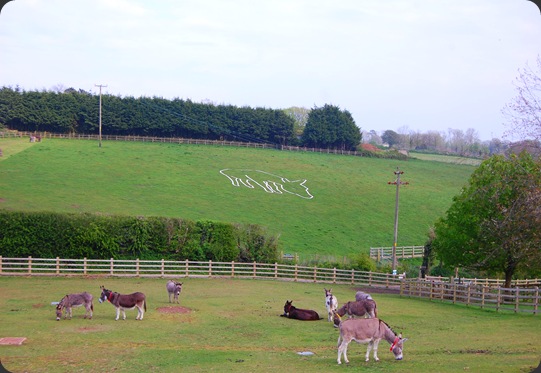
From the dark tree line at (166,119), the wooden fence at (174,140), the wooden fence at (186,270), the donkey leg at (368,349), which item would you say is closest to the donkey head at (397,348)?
the donkey leg at (368,349)

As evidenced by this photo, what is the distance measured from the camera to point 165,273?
33.7m

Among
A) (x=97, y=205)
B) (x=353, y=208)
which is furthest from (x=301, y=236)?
(x=97, y=205)

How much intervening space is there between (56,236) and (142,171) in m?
34.2

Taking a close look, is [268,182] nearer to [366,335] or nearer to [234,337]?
[234,337]

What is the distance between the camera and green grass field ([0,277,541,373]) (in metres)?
13.1

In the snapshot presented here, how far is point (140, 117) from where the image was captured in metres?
94.8

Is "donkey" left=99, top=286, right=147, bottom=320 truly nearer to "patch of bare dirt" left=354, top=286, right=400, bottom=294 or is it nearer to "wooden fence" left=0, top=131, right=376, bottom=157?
"patch of bare dirt" left=354, top=286, right=400, bottom=294

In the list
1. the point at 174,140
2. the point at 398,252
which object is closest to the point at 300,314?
the point at 398,252

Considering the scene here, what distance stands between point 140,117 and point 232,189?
3762cm

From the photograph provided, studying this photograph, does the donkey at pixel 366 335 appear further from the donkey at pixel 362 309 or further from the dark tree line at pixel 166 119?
the dark tree line at pixel 166 119

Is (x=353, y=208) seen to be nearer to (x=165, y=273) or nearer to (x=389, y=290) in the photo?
(x=389, y=290)

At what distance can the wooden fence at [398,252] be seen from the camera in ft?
155

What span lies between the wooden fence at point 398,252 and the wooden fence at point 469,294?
15.6 meters

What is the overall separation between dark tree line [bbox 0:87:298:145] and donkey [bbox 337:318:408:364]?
84.3m
